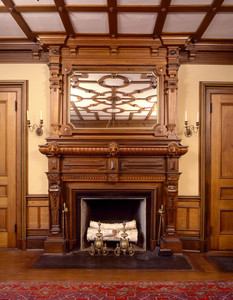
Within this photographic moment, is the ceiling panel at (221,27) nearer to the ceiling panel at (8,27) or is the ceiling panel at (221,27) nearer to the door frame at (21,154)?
the ceiling panel at (8,27)

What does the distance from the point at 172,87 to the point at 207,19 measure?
0.80 metres

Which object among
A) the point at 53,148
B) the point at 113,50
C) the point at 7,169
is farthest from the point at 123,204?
the point at 113,50

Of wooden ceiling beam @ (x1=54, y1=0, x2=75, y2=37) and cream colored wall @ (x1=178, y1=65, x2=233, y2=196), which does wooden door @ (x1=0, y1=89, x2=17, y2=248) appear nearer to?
wooden ceiling beam @ (x1=54, y1=0, x2=75, y2=37)

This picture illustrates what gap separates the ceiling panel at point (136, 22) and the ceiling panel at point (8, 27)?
3.93 ft

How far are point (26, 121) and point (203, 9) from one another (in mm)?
2468

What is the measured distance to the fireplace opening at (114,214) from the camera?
321 centimetres

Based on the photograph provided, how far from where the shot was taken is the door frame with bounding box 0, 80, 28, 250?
331 centimetres

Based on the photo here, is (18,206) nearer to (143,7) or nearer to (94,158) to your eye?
(94,158)

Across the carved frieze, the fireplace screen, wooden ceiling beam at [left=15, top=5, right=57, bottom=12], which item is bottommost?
the carved frieze

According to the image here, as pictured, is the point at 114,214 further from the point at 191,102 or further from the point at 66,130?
the point at 191,102

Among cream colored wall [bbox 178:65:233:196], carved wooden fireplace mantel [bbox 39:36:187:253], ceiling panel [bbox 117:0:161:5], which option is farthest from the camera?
cream colored wall [bbox 178:65:233:196]

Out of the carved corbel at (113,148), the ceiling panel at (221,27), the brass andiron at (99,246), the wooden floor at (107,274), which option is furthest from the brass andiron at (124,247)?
the ceiling panel at (221,27)

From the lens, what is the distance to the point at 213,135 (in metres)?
3.33

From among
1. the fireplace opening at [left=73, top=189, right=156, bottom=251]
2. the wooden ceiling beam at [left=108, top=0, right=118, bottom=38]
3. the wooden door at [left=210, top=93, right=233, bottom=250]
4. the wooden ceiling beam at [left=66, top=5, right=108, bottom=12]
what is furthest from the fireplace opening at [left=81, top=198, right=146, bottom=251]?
the wooden ceiling beam at [left=66, top=5, right=108, bottom=12]
